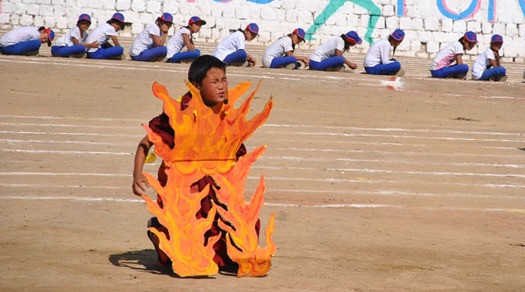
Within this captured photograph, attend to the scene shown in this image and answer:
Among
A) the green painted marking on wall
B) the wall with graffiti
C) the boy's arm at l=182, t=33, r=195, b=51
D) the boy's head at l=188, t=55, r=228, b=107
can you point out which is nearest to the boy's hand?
the boy's head at l=188, t=55, r=228, b=107

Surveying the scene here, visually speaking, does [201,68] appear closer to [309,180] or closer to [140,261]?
[140,261]

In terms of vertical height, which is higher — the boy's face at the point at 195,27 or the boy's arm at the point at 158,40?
the boy's face at the point at 195,27

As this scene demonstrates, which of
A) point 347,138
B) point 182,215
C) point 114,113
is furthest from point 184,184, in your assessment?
point 114,113

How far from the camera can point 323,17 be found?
25.7m

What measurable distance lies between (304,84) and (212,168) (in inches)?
443

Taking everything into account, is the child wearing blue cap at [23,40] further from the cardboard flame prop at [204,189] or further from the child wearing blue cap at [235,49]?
the cardboard flame prop at [204,189]

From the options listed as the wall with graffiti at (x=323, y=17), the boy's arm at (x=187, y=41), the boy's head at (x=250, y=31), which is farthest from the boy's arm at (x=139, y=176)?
the wall with graffiti at (x=323, y=17)

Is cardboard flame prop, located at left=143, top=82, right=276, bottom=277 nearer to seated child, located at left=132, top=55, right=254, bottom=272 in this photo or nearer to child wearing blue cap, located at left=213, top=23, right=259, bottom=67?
seated child, located at left=132, top=55, right=254, bottom=272

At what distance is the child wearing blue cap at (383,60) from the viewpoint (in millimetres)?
19812

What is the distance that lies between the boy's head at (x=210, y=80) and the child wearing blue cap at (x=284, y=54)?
13.0 m

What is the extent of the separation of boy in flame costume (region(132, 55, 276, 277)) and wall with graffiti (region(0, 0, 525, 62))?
58.9 ft

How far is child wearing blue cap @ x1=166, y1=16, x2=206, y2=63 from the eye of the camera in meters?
19.9

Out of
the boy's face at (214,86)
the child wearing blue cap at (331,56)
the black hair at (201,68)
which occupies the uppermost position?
the black hair at (201,68)

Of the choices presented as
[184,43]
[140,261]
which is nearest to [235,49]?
[184,43]
